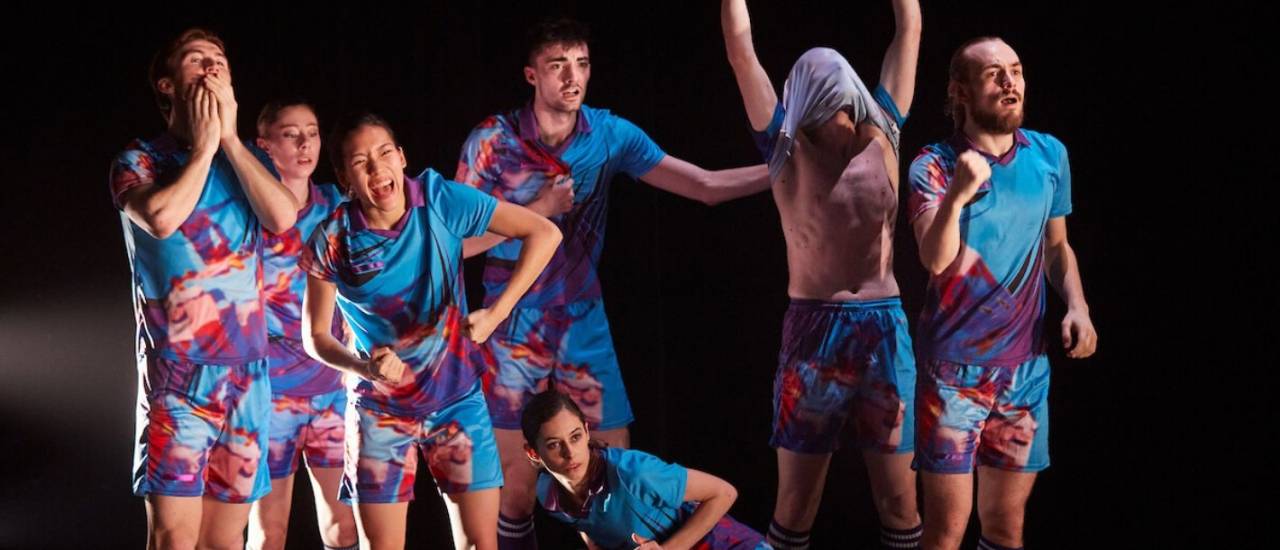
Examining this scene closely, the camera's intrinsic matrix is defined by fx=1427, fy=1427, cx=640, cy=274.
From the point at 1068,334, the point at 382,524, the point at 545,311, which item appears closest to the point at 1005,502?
the point at 1068,334

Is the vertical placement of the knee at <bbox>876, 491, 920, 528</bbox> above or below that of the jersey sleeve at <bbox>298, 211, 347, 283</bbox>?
below

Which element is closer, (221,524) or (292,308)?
(221,524)

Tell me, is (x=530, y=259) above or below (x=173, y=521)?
above

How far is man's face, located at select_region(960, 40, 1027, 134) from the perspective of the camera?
167 inches

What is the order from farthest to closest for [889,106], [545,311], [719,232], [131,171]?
1. [719,232]
2. [545,311]
3. [889,106]
4. [131,171]

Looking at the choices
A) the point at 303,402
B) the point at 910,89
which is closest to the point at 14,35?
the point at 303,402

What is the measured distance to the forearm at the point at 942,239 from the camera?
13.6 feet

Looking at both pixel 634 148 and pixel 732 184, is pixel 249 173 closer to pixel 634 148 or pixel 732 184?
pixel 634 148

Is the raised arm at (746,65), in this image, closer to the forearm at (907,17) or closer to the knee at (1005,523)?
the forearm at (907,17)

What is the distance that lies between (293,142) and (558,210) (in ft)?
2.86

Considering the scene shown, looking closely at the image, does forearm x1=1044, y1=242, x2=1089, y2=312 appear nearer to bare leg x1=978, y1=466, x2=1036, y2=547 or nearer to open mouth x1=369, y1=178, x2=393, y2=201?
bare leg x1=978, y1=466, x2=1036, y2=547

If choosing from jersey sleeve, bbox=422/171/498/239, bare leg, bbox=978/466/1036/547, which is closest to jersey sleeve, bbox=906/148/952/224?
bare leg, bbox=978/466/1036/547

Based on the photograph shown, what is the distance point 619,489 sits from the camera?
13.8 feet

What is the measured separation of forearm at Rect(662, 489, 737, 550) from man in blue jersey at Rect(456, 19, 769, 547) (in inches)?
26.1
